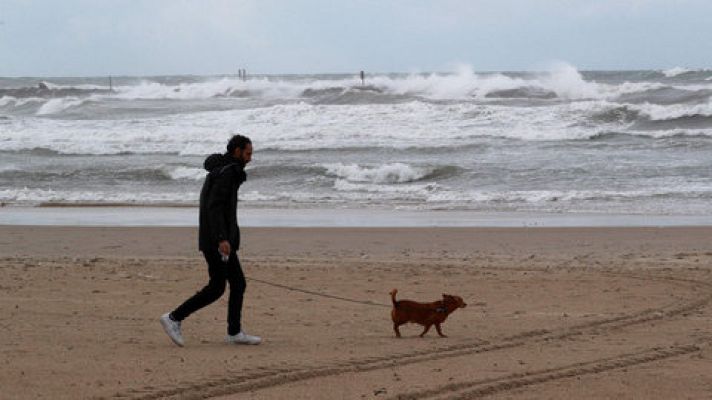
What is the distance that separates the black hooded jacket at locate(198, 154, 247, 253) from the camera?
655 centimetres

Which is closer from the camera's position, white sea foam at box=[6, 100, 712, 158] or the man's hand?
the man's hand

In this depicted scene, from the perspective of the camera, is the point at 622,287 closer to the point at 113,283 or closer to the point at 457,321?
the point at 457,321

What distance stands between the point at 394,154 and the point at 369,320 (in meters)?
19.0

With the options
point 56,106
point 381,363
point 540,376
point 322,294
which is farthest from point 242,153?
point 56,106

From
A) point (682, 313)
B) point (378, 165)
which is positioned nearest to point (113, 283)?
point (682, 313)

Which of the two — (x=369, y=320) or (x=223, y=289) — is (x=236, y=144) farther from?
(x=369, y=320)

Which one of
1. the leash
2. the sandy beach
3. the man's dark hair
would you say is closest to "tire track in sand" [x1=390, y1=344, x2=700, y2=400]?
the sandy beach

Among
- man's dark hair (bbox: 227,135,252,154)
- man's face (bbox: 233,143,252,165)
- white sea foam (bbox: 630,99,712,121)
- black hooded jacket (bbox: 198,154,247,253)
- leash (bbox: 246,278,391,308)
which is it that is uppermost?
man's dark hair (bbox: 227,135,252,154)

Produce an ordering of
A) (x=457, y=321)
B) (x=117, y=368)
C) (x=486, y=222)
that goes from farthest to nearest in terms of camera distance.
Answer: (x=486, y=222)
(x=457, y=321)
(x=117, y=368)

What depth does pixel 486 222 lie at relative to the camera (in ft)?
51.1

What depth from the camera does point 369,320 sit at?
7926 mm

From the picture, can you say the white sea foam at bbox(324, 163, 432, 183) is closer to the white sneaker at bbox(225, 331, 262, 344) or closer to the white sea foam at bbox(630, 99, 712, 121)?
the white sea foam at bbox(630, 99, 712, 121)

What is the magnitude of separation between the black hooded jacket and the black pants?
0.47 ft

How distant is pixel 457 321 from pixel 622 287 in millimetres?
2194
